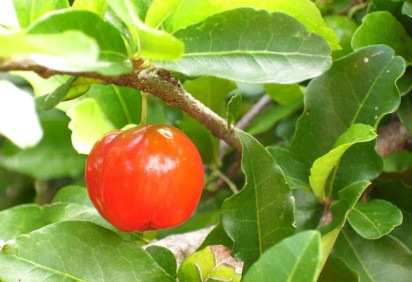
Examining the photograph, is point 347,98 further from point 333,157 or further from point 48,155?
point 48,155

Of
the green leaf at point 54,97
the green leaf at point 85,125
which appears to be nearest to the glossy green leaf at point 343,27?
the green leaf at point 85,125

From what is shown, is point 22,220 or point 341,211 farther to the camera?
point 22,220

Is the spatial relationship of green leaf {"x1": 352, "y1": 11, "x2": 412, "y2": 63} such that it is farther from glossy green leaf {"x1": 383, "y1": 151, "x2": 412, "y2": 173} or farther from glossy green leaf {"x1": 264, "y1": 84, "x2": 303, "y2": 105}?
glossy green leaf {"x1": 383, "y1": 151, "x2": 412, "y2": 173}

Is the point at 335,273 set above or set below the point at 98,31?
below

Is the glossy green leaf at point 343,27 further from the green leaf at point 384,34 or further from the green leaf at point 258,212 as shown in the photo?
the green leaf at point 258,212

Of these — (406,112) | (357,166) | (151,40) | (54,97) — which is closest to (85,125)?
(54,97)

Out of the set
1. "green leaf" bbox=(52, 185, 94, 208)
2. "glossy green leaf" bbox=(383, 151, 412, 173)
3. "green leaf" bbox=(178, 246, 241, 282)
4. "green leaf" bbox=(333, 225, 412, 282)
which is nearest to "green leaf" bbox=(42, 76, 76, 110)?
"green leaf" bbox=(178, 246, 241, 282)
